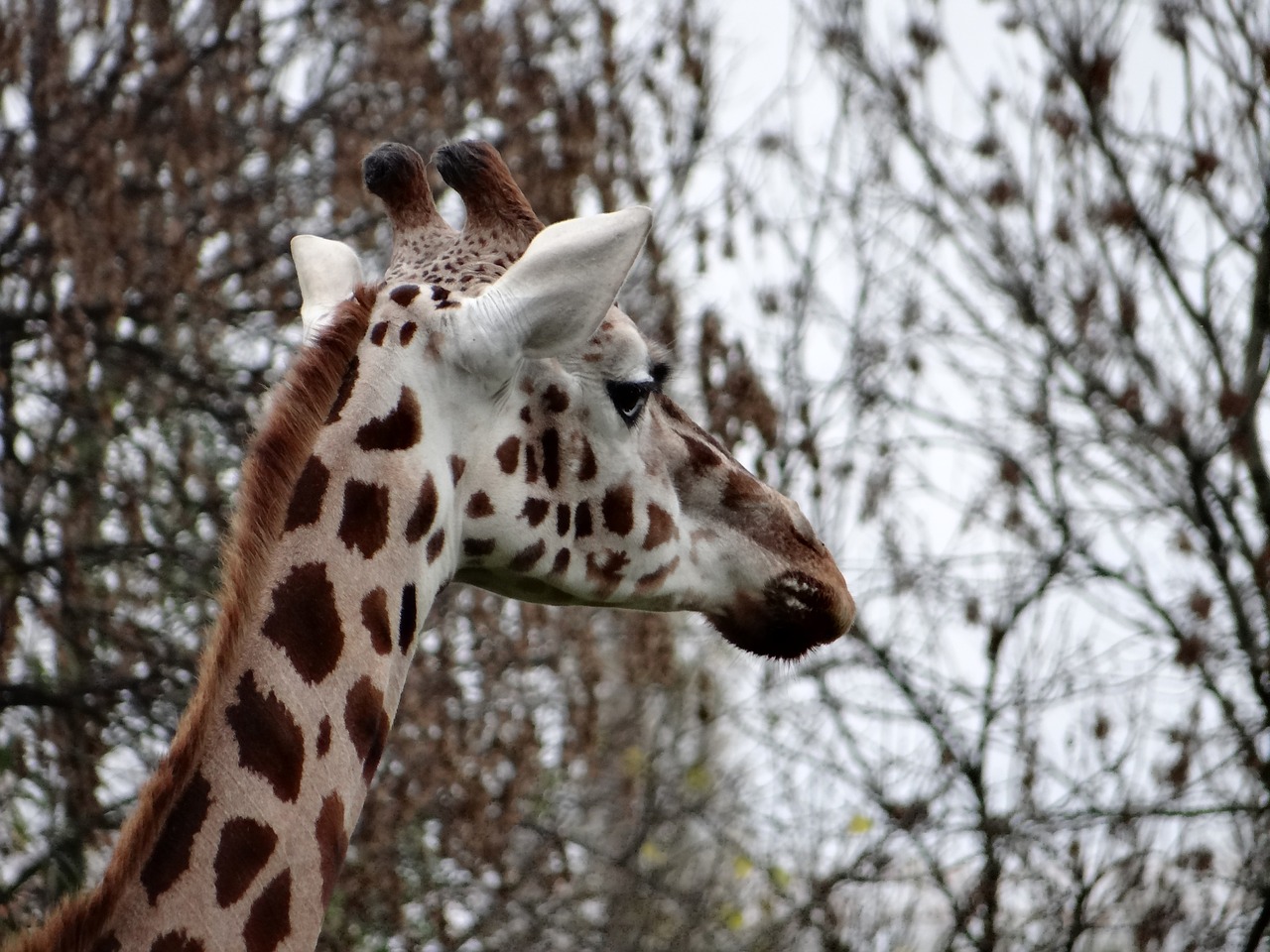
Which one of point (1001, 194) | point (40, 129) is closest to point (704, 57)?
point (1001, 194)

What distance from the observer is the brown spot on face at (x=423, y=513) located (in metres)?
2.59

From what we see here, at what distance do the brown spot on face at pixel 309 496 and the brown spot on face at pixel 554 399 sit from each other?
453mm

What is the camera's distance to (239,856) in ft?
7.53

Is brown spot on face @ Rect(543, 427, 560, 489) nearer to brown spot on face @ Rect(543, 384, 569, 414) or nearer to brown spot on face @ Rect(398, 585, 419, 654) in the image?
brown spot on face @ Rect(543, 384, 569, 414)

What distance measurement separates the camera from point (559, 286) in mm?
2713

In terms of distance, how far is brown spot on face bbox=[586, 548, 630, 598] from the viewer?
294cm

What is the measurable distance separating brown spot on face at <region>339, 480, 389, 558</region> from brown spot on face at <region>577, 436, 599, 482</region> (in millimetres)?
439

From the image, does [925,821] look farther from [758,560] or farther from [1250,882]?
[758,560]

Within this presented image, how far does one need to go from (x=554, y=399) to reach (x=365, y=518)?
46 centimetres

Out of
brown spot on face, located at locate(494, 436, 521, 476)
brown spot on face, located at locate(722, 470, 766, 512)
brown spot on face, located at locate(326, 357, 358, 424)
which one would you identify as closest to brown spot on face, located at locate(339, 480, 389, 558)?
brown spot on face, located at locate(326, 357, 358, 424)

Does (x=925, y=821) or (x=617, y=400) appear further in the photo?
(x=925, y=821)

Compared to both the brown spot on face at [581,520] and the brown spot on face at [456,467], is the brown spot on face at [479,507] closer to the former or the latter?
the brown spot on face at [456,467]

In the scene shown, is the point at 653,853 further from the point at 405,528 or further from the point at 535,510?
the point at 405,528

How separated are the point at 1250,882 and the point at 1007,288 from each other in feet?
9.47
